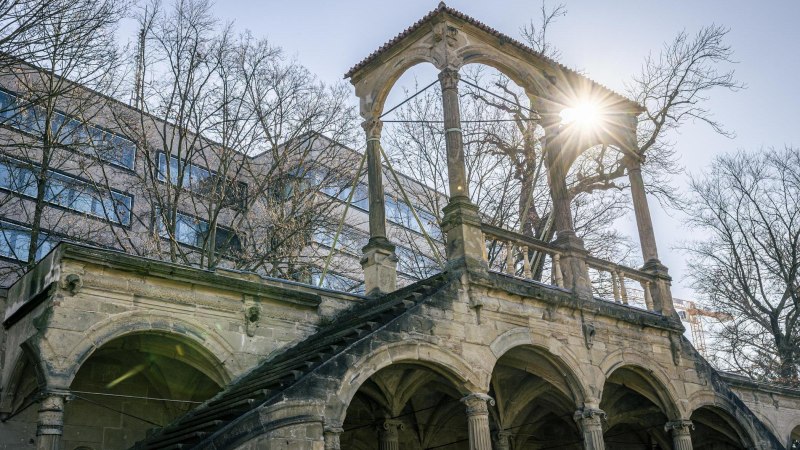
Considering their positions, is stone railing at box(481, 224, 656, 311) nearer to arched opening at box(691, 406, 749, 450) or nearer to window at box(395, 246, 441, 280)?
arched opening at box(691, 406, 749, 450)

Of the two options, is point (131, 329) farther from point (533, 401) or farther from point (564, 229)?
point (533, 401)

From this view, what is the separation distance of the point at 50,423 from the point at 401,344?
4514 millimetres

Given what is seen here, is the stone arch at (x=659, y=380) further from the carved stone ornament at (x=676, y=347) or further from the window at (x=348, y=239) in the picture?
the window at (x=348, y=239)

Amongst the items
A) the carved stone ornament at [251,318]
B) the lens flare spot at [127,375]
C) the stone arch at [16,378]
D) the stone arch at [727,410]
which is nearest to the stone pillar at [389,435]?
the carved stone ornament at [251,318]

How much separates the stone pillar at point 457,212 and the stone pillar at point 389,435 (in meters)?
3.10

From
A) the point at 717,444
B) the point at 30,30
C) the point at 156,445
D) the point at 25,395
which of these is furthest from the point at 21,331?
the point at 717,444

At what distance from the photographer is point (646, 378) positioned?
14.4 meters

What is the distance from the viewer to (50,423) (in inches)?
404

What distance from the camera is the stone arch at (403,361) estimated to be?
9.95 m

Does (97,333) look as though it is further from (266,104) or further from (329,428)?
(266,104)

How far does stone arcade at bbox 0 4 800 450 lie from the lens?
1054 centimetres

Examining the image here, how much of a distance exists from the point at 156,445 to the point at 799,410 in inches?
577

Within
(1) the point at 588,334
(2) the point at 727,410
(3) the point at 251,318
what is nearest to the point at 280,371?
(3) the point at 251,318

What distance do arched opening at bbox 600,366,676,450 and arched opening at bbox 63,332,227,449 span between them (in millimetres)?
7165
